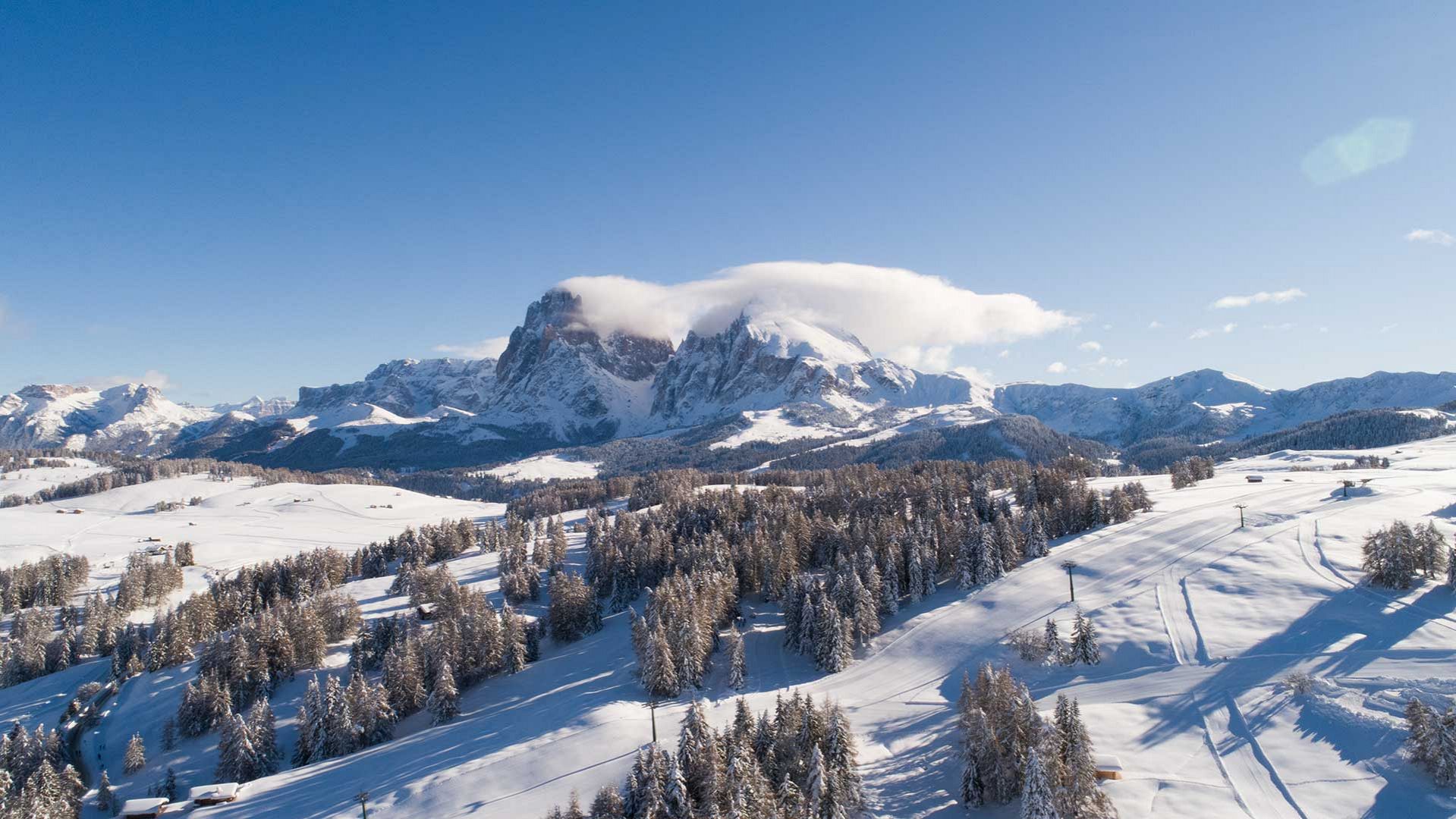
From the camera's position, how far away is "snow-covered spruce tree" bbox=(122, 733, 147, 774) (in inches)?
2445

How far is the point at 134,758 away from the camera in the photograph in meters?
62.2

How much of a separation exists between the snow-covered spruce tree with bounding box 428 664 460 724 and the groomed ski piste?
125cm

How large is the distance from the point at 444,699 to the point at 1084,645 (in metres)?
61.4

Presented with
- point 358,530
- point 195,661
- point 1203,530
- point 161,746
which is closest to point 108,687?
point 195,661

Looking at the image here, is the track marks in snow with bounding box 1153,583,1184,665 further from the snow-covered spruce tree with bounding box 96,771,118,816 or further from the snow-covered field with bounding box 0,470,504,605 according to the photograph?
the snow-covered field with bounding box 0,470,504,605

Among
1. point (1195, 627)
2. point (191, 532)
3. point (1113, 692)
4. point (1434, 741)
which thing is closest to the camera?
point (1434, 741)

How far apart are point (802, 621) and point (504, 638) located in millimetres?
34829

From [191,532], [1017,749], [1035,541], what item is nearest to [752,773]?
[1017,749]

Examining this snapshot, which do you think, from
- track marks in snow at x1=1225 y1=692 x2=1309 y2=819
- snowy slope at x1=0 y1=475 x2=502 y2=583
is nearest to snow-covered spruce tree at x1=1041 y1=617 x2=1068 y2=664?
track marks in snow at x1=1225 y1=692 x2=1309 y2=819

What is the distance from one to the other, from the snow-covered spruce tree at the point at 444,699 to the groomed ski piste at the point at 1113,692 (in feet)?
4.09

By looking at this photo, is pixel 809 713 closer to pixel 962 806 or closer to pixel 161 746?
pixel 962 806

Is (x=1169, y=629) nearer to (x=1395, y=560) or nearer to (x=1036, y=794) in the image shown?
(x=1395, y=560)

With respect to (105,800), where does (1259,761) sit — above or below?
above

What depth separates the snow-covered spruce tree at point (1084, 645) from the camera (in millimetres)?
56188
